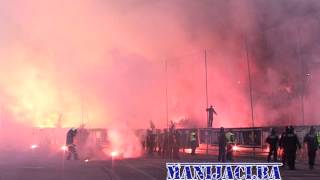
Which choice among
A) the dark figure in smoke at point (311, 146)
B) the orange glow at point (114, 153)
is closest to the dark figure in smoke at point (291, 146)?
the dark figure in smoke at point (311, 146)

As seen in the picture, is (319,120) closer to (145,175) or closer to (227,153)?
(227,153)

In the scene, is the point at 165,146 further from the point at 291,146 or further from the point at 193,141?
the point at 291,146

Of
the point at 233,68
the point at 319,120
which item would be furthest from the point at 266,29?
the point at 319,120

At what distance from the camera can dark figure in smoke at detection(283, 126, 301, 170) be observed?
53.3ft

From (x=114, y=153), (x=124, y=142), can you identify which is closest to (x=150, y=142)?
(x=124, y=142)

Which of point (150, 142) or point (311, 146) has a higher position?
point (150, 142)

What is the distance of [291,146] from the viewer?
645 inches

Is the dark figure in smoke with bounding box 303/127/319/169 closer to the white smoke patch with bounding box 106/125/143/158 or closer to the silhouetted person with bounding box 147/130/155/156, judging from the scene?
the silhouetted person with bounding box 147/130/155/156

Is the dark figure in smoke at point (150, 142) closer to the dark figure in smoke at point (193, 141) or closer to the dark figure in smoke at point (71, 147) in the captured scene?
the dark figure in smoke at point (193, 141)

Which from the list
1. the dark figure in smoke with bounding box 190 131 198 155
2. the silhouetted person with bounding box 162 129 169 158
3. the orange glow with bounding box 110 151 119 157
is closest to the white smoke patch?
the orange glow with bounding box 110 151 119 157

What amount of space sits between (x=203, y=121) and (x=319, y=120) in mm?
8810

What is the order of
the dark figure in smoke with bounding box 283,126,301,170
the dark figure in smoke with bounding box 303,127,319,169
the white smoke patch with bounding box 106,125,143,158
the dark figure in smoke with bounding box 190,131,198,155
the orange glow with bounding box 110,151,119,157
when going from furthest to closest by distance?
the white smoke patch with bounding box 106,125,143,158 < the dark figure in smoke with bounding box 190,131,198,155 < the orange glow with bounding box 110,151,119,157 < the dark figure in smoke with bounding box 303,127,319,169 < the dark figure in smoke with bounding box 283,126,301,170

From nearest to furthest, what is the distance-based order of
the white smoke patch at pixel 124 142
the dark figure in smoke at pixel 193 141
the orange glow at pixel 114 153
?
1. the orange glow at pixel 114 153
2. the dark figure in smoke at pixel 193 141
3. the white smoke patch at pixel 124 142

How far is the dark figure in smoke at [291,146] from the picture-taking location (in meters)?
16.2
